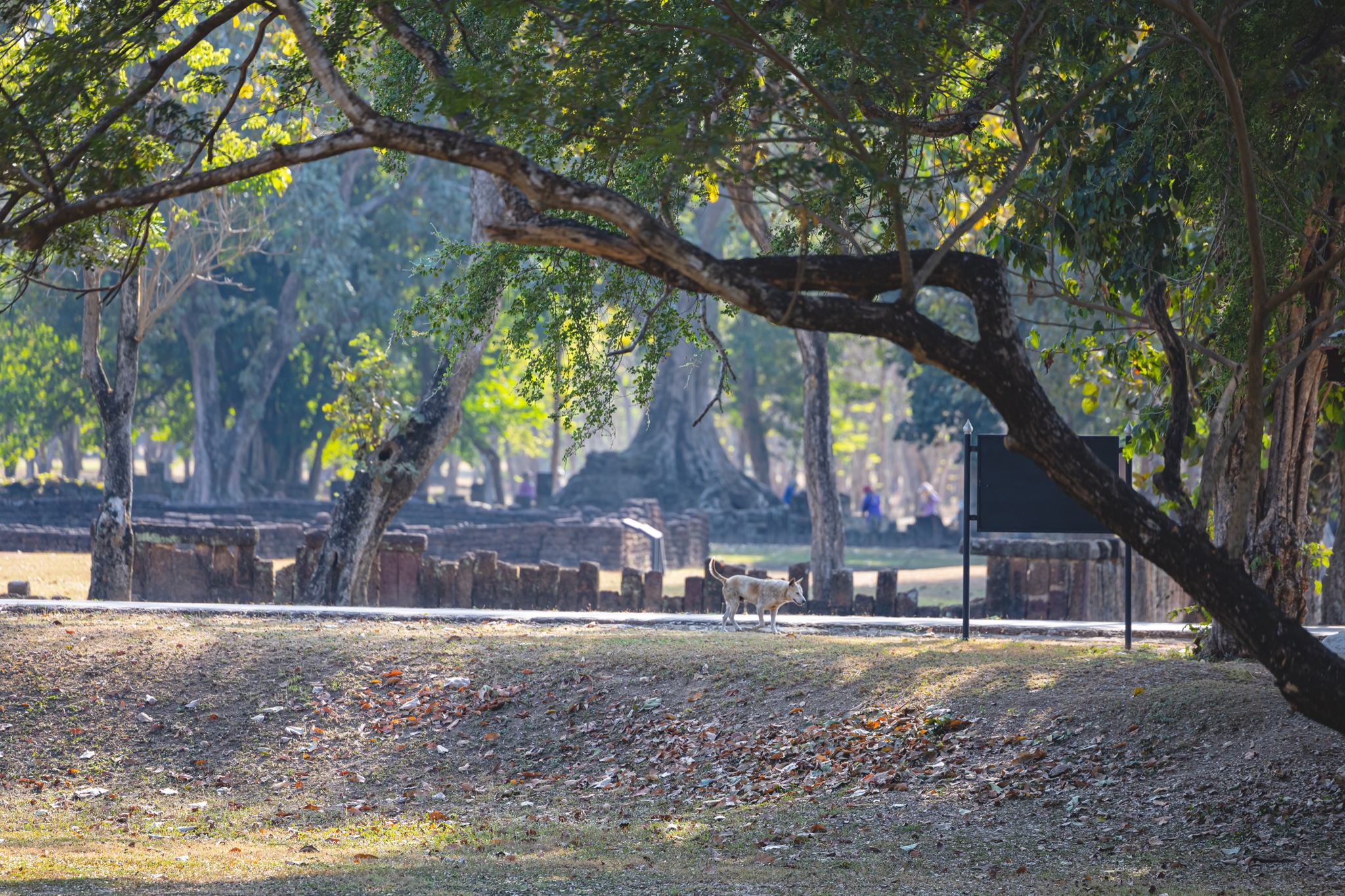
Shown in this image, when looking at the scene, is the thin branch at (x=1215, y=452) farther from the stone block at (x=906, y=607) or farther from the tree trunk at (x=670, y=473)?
the tree trunk at (x=670, y=473)

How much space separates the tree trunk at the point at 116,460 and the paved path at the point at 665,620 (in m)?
2.58

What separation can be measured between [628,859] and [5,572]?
738 inches

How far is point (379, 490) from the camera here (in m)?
17.5

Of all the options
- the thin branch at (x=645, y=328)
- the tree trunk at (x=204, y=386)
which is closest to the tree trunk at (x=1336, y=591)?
the thin branch at (x=645, y=328)

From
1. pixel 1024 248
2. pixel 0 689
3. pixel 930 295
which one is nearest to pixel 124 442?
pixel 0 689

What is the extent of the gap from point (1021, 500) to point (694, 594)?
7538mm

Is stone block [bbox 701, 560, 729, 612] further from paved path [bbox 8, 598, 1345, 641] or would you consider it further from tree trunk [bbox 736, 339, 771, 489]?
tree trunk [bbox 736, 339, 771, 489]

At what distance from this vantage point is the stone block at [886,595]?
18.0m

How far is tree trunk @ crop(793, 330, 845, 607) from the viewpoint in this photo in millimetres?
21906

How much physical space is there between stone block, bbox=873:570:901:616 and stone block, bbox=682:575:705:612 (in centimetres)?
233

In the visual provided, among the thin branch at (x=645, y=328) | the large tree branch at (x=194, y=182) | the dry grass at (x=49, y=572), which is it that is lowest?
the dry grass at (x=49, y=572)

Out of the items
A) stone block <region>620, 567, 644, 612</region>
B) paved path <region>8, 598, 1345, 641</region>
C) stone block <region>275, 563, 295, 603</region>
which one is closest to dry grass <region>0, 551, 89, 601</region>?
stone block <region>275, 563, 295, 603</region>

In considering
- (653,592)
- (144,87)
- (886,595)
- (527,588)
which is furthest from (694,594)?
(144,87)

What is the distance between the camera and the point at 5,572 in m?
22.5
